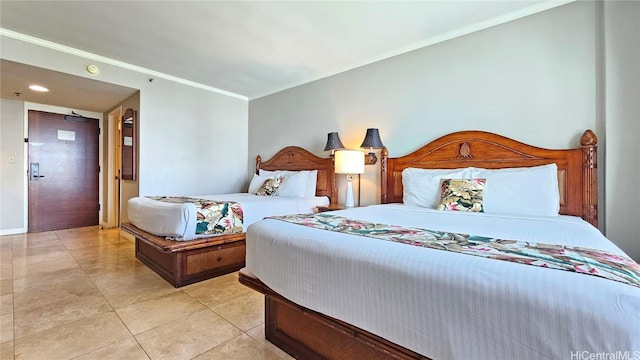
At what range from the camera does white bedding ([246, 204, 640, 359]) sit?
0.66 meters

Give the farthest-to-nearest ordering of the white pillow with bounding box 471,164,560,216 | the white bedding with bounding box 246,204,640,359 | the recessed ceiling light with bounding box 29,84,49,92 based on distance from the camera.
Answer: the recessed ceiling light with bounding box 29,84,49,92, the white pillow with bounding box 471,164,560,216, the white bedding with bounding box 246,204,640,359

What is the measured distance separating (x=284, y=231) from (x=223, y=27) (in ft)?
7.61

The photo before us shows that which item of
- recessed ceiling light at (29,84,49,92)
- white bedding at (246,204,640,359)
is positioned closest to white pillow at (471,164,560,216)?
white bedding at (246,204,640,359)

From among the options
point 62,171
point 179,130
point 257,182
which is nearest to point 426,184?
point 257,182

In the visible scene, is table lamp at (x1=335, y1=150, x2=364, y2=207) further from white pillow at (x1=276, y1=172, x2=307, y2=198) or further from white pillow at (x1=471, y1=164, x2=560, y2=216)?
white pillow at (x1=471, y1=164, x2=560, y2=216)

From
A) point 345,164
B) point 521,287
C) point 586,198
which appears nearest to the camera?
point 521,287

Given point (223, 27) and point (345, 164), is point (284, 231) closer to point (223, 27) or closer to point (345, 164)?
point (345, 164)

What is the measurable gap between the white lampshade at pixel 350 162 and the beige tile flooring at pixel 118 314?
1.64 m

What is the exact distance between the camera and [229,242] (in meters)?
2.82

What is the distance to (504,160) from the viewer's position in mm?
2463

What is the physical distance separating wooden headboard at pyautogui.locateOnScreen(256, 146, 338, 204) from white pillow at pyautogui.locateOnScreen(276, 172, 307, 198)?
0.84ft

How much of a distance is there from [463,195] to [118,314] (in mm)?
2750

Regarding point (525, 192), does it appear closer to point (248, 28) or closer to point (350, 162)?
point (350, 162)

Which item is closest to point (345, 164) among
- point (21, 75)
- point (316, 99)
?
point (316, 99)
